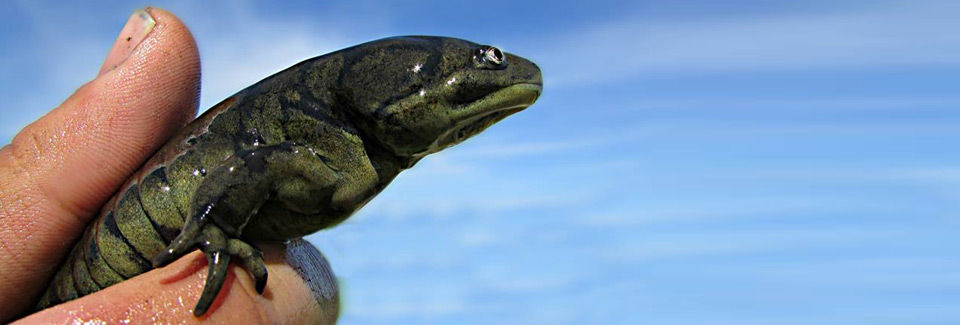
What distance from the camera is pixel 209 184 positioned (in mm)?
3838

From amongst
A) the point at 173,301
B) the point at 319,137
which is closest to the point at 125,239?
the point at 173,301

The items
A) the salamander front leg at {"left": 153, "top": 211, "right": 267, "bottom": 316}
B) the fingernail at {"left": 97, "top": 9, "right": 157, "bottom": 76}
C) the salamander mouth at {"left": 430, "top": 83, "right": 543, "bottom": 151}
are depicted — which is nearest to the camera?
the salamander front leg at {"left": 153, "top": 211, "right": 267, "bottom": 316}

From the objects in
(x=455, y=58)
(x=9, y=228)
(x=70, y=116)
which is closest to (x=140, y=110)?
(x=70, y=116)

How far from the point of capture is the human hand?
4793mm

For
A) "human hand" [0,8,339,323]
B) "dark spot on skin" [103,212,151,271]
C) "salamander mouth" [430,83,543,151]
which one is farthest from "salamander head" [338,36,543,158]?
"dark spot on skin" [103,212,151,271]

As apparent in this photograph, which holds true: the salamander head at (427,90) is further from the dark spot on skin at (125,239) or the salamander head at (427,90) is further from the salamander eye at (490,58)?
the dark spot on skin at (125,239)

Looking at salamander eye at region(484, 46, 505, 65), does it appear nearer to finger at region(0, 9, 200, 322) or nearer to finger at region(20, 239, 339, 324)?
finger at region(20, 239, 339, 324)

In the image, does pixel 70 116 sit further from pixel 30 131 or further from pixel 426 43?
pixel 426 43

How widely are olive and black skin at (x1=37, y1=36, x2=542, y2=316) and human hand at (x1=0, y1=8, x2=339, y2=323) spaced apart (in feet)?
1.95

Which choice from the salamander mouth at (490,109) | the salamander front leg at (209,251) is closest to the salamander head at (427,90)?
the salamander mouth at (490,109)

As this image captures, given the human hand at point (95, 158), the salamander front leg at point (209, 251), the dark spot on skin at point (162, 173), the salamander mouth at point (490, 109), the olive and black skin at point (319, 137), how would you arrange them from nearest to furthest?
the salamander front leg at point (209, 251), the olive and black skin at point (319, 137), the salamander mouth at point (490, 109), the dark spot on skin at point (162, 173), the human hand at point (95, 158)

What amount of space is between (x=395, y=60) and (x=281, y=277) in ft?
4.98

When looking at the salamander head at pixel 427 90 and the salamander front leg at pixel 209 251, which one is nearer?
the salamander front leg at pixel 209 251

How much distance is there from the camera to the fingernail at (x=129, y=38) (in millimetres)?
5031
